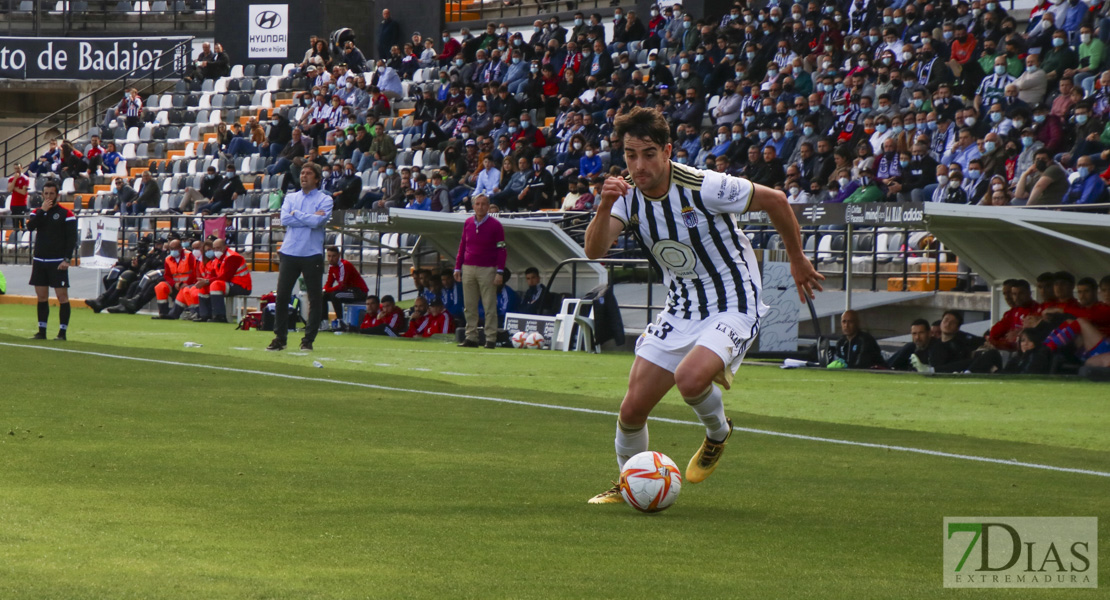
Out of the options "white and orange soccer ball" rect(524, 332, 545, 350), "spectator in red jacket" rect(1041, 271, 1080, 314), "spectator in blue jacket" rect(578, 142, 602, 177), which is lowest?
"white and orange soccer ball" rect(524, 332, 545, 350)

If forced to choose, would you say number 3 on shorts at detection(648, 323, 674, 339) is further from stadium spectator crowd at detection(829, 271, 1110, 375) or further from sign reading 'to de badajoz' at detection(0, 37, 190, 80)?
sign reading 'to de badajoz' at detection(0, 37, 190, 80)

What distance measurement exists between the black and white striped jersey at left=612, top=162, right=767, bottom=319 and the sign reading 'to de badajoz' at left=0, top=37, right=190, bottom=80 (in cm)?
3923

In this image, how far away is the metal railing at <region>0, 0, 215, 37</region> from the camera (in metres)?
45.8

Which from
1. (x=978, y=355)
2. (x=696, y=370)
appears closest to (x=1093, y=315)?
(x=978, y=355)

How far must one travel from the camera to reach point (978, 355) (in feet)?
50.5

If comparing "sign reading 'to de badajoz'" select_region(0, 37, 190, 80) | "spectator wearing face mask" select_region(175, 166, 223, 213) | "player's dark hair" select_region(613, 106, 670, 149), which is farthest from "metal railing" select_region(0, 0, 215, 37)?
"player's dark hair" select_region(613, 106, 670, 149)

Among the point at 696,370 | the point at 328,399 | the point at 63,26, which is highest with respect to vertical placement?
the point at 63,26

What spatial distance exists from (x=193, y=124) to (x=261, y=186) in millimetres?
6693

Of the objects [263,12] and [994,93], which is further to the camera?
[263,12]

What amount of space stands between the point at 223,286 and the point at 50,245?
24.3 feet

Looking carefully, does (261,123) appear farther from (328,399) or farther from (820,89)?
(328,399)

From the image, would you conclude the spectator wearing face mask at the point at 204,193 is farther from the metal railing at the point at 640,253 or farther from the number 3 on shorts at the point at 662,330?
the number 3 on shorts at the point at 662,330

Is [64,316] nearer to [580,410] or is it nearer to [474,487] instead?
[580,410]

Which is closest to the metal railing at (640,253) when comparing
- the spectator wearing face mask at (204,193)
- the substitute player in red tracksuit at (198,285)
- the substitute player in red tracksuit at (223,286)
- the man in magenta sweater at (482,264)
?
the spectator wearing face mask at (204,193)
